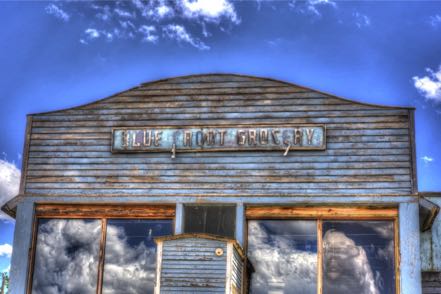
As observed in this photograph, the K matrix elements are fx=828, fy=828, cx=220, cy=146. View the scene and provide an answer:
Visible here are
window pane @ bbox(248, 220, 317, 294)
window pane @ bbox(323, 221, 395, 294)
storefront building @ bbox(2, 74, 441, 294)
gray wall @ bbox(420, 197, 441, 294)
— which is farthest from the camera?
gray wall @ bbox(420, 197, 441, 294)

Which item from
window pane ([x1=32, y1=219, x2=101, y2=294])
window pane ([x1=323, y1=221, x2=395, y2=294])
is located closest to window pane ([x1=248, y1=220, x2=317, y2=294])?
window pane ([x1=323, y1=221, x2=395, y2=294])

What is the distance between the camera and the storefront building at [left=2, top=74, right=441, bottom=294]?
18.6 m

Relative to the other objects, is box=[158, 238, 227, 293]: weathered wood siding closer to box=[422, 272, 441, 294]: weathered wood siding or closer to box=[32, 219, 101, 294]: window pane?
box=[32, 219, 101, 294]: window pane

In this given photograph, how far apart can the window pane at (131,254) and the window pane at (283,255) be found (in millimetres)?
2109

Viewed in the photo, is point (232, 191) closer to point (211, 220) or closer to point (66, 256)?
point (211, 220)

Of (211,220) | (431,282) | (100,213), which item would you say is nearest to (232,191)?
(211,220)

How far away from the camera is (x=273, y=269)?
18734mm

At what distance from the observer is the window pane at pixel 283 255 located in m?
18.5

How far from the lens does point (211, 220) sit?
62.5 ft

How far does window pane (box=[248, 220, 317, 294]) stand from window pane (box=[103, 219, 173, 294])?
2.11m

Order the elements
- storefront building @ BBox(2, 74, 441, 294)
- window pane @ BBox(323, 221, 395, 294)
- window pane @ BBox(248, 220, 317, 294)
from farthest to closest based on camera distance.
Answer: storefront building @ BBox(2, 74, 441, 294), window pane @ BBox(248, 220, 317, 294), window pane @ BBox(323, 221, 395, 294)

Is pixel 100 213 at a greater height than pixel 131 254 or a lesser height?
greater

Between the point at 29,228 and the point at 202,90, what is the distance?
17.2 feet

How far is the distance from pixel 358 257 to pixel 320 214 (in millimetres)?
1284
